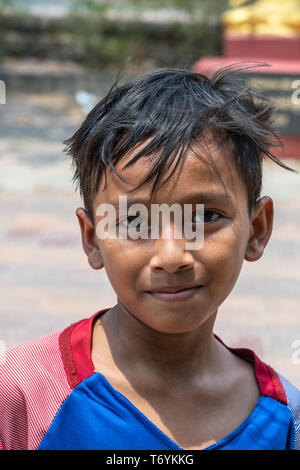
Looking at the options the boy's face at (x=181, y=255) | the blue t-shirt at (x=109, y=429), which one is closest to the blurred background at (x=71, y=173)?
the boy's face at (x=181, y=255)

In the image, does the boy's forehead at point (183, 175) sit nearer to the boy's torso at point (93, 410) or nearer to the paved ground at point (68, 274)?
the boy's torso at point (93, 410)

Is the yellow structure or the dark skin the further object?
the yellow structure

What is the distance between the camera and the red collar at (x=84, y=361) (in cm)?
123

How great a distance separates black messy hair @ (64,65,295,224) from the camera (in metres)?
1.21

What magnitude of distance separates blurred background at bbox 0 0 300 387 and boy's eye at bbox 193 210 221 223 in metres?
0.45

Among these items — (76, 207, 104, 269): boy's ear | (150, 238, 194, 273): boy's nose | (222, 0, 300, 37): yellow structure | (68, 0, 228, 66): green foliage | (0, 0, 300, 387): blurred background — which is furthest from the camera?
(68, 0, 228, 66): green foliage

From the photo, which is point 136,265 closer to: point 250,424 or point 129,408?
point 129,408

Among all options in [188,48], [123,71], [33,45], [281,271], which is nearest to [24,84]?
[33,45]

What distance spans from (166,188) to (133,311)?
24 centimetres

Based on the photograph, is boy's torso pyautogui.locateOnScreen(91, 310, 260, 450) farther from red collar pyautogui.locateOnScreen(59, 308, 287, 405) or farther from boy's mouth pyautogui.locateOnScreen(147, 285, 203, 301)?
boy's mouth pyautogui.locateOnScreen(147, 285, 203, 301)
